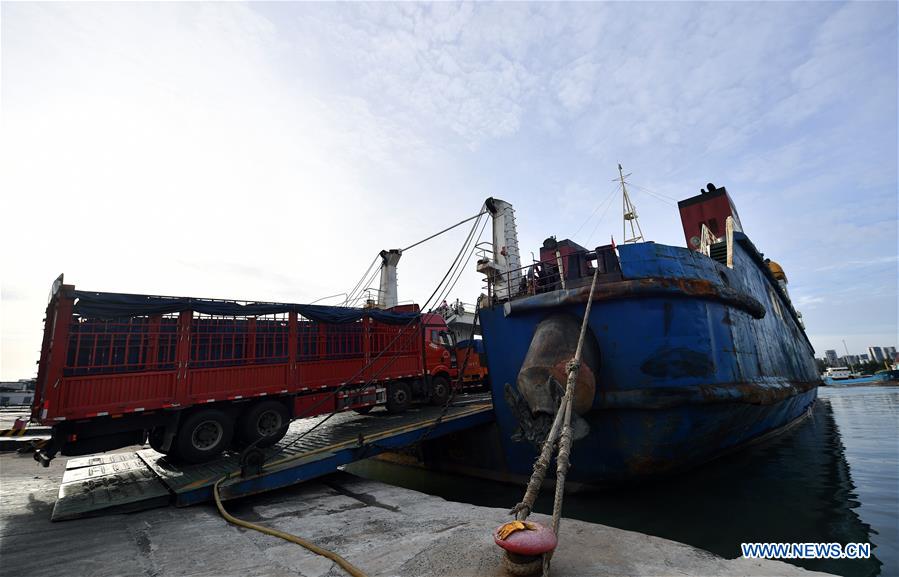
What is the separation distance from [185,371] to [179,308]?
1.28 m

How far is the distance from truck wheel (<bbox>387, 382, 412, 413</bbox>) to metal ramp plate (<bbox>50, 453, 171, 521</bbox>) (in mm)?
5998

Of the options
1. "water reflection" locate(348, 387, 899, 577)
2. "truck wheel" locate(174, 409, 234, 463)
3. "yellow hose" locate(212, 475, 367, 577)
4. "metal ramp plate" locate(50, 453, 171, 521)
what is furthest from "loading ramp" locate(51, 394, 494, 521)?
"water reflection" locate(348, 387, 899, 577)

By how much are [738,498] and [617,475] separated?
2.11 metres

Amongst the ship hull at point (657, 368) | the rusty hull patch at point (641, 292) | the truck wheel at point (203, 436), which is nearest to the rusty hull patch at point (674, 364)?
the ship hull at point (657, 368)

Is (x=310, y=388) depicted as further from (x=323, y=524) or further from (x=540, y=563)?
(x=540, y=563)

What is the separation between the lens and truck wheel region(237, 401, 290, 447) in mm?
8562

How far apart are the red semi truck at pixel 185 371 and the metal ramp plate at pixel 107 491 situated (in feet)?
2.13

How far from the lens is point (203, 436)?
26.3 feet

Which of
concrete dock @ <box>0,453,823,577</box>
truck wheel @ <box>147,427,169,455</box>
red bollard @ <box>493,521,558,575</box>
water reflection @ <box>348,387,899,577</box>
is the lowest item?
water reflection @ <box>348,387,899,577</box>

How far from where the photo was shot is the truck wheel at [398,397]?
12211 millimetres

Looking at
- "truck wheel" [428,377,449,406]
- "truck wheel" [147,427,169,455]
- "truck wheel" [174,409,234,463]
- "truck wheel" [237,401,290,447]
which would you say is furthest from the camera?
"truck wheel" [428,377,449,406]

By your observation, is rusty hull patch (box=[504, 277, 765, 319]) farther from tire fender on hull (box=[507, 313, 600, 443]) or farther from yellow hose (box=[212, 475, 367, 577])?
yellow hose (box=[212, 475, 367, 577])

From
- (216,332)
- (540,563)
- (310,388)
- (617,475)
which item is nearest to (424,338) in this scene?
(310,388)

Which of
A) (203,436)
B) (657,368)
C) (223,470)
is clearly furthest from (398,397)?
(657,368)
